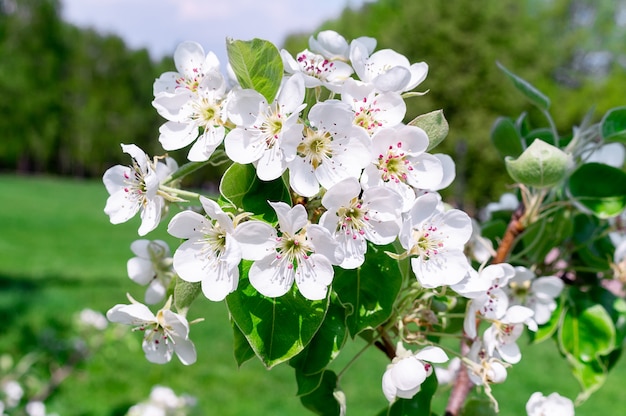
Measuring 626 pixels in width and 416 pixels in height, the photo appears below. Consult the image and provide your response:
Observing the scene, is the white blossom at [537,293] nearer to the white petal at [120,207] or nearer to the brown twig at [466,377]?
the brown twig at [466,377]

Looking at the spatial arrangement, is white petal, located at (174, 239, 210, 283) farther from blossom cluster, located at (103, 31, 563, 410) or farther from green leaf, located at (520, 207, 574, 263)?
green leaf, located at (520, 207, 574, 263)

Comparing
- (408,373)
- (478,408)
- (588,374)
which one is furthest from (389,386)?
(588,374)

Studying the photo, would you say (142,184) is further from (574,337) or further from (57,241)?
(57,241)

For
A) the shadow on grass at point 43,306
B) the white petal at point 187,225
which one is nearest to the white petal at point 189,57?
the white petal at point 187,225

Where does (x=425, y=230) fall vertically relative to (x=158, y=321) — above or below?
above

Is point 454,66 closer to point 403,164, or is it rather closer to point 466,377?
point 466,377

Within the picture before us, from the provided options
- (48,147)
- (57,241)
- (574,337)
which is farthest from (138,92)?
(574,337)
